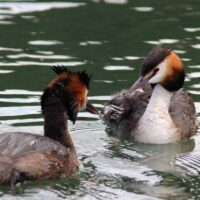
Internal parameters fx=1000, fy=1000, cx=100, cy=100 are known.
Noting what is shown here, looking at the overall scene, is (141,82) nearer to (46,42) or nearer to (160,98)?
(160,98)

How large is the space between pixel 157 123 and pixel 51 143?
8.73 feet

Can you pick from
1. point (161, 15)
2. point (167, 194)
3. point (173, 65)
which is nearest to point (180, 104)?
point (173, 65)

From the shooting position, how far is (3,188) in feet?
34.4

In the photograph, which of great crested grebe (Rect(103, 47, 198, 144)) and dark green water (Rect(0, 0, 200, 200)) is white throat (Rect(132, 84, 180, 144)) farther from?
dark green water (Rect(0, 0, 200, 200))

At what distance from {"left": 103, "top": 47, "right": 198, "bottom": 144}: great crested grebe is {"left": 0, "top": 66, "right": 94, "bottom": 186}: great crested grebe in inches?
62.5

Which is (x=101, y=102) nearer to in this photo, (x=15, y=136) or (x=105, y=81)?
(x=105, y=81)

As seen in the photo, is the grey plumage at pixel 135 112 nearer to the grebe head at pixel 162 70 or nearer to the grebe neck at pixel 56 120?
the grebe head at pixel 162 70

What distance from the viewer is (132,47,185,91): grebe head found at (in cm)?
1303

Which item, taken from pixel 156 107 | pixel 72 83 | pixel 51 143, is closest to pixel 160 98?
pixel 156 107

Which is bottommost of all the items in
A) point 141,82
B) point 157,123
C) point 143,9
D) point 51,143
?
point 157,123

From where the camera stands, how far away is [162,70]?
13.2 metres

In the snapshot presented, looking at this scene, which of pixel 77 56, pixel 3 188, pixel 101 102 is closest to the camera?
pixel 3 188

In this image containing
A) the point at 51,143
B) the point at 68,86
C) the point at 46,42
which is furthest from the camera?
the point at 46,42

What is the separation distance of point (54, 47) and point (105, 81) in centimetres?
195
